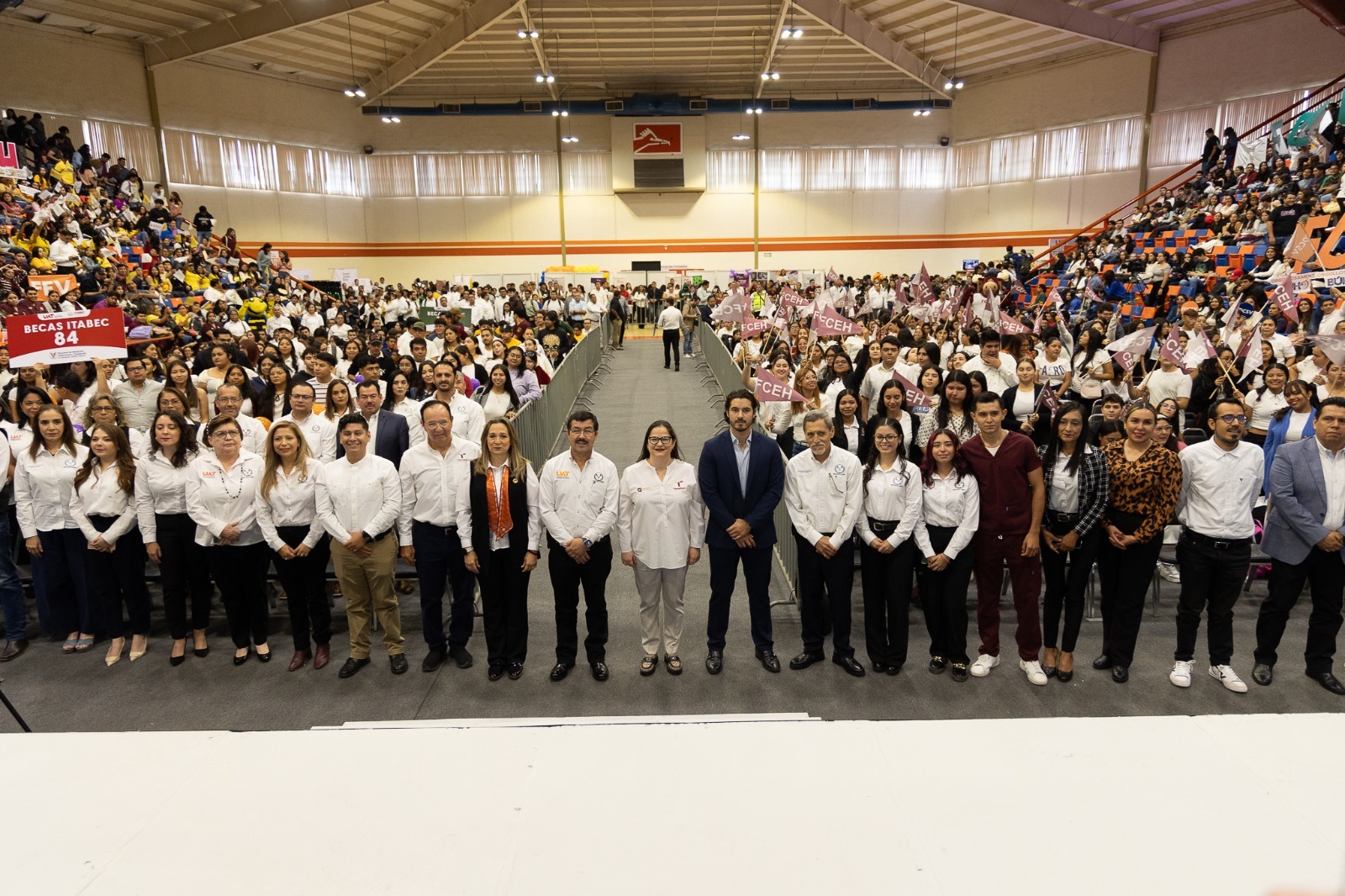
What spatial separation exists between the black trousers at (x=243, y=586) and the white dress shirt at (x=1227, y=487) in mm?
5834

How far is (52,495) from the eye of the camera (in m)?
5.07

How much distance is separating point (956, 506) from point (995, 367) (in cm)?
348

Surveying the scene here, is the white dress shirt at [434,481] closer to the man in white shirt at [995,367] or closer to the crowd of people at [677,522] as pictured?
the crowd of people at [677,522]

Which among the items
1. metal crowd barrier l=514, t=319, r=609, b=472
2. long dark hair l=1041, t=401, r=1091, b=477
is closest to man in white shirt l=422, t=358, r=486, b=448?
metal crowd barrier l=514, t=319, r=609, b=472

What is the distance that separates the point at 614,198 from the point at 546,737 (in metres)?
31.1

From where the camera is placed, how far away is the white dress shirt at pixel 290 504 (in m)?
4.79

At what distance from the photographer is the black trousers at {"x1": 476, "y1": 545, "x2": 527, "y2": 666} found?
4.75 metres

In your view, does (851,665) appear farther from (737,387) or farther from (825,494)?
(737,387)

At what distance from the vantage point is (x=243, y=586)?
5055 mm

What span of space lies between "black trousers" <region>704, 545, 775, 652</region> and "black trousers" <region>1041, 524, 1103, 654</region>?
171cm

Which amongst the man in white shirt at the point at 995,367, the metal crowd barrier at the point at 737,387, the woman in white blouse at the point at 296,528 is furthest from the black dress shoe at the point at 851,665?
the man in white shirt at the point at 995,367

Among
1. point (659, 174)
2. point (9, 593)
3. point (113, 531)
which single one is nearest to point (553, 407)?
point (113, 531)

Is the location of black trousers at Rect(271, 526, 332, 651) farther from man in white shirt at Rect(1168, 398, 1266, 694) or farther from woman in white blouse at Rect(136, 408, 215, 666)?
man in white shirt at Rect(1168, 398, 1266, 694)

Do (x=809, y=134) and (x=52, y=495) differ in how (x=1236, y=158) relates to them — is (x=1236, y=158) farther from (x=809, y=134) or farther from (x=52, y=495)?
(x=52, y=495)
